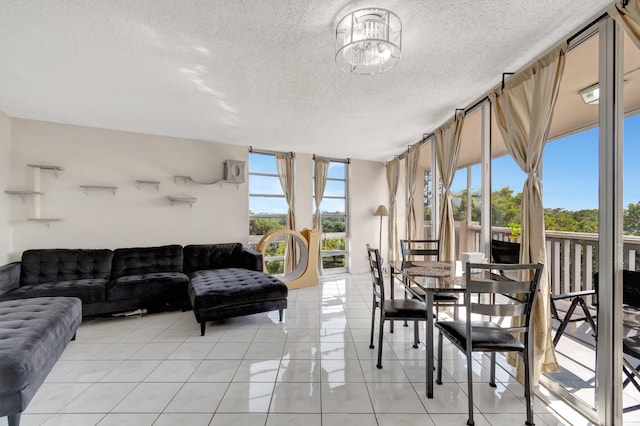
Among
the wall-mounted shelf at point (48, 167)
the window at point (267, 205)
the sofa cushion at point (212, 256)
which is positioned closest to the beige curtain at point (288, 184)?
the window at point (267, 205)

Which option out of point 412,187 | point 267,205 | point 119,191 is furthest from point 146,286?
point 412,187

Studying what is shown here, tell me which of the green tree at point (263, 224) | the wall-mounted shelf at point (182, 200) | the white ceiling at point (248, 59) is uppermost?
the white ceiling at point (248, 59)

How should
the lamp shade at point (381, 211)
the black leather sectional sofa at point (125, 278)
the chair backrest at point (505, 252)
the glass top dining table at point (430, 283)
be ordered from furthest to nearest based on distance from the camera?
the lamp shade at point (381, 211), the black leather sectional sofa at point (125, 278), the chair backrest at point (505, 252), the glass top dining table at point (430, 283)

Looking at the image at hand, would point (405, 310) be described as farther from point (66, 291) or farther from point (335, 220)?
point (335, 220)

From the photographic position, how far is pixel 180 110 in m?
3.48

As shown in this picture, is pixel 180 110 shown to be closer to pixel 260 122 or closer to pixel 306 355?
pixel 260 122

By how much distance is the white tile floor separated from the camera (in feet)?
5.91

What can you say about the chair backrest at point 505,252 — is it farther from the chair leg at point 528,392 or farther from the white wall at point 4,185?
the white wall at point 4,185

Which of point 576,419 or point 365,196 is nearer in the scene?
point 576,419

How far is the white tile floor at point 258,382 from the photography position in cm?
180

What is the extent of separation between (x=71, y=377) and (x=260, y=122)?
10.9 ft

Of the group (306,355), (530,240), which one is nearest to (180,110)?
(306,355)

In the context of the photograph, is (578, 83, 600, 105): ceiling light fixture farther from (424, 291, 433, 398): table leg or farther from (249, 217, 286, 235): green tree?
(249, 217, 286, 235): green tree

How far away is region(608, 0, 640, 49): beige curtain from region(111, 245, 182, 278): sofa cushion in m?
5.08
